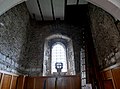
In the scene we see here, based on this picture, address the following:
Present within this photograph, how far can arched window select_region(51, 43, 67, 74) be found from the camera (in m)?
4.30

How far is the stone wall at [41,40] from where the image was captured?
3995 millimetres

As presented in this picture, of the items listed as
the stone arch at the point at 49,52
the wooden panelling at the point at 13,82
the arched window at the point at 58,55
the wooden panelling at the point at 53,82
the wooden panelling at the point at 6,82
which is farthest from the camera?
the arched window at the point at 58,55

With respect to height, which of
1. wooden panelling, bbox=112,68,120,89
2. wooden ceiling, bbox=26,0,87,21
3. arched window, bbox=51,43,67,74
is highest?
wooden ceiling, bbox=26,0,87,21

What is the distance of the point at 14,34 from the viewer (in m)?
3.19

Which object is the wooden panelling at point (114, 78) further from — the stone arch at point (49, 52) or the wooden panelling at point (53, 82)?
the stone arch at point (49, 52)

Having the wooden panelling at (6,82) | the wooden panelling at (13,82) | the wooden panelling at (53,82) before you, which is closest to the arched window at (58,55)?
the wooden panelling at (53,82)

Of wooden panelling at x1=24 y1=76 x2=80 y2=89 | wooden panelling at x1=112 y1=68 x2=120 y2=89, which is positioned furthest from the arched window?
wooden panelling at x1=112 y1=68 x2=120 y2=89

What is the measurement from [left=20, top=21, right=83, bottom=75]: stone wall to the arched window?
535mm

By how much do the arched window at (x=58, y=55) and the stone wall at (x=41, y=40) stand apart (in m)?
0.54

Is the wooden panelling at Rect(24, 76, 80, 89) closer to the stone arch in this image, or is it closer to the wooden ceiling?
the stone arch

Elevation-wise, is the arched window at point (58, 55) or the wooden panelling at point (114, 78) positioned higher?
the arched window at point (58, 55)

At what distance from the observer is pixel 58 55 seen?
4.55m

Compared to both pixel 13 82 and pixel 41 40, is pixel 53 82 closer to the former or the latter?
pixel 13 82

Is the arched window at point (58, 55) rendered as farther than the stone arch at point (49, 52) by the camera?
Yes
